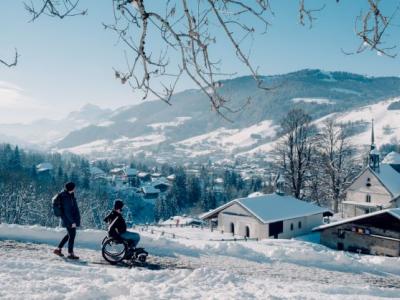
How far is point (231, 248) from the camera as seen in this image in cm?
1238

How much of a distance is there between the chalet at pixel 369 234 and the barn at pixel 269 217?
5025 mm

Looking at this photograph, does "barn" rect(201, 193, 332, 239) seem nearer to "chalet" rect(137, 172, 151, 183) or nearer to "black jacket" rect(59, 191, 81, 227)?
"black jacket" rect(59, 191, 81, 227)

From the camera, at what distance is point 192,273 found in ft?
27.0

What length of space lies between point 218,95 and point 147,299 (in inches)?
178

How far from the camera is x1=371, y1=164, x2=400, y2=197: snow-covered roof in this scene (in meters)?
40.8

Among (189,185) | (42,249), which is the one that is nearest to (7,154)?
(189,185)

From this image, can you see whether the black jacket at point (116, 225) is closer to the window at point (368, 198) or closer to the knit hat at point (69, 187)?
the knit hat at point (69, 187)

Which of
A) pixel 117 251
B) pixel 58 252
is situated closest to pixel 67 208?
pixel 58 252

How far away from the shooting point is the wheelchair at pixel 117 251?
9.70 m

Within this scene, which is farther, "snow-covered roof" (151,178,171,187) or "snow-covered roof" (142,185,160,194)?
"snow-covered roof" (151,178,171,187)

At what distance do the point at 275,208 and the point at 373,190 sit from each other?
14.8 metres

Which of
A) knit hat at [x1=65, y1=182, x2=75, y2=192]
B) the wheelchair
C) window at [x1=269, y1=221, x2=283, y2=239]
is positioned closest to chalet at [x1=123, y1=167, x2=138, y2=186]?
window at [x1=269, y1=221, x2=283, y2=239]

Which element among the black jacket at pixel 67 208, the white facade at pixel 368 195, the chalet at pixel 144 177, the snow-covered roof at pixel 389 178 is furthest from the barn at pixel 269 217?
the chalet at pixel 144 177

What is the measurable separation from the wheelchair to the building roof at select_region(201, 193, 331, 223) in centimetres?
2118
